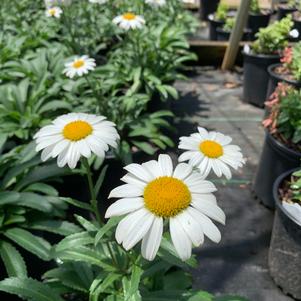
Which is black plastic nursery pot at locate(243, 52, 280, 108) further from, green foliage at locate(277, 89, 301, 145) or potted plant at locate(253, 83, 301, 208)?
green foliage at locate(277, 89, 301, 145)

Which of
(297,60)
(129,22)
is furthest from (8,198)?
(297,60)

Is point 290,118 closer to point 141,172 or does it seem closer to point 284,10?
point 141,172

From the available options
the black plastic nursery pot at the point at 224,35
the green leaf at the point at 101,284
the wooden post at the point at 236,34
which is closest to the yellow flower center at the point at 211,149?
the green leaf at the point at 101,284

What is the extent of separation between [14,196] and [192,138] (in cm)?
106

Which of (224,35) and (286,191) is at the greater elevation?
(286,191)

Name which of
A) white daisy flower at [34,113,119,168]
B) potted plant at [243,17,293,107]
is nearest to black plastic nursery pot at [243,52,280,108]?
potted plant at [243,17,293,107]

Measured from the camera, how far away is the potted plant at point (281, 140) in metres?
2.19

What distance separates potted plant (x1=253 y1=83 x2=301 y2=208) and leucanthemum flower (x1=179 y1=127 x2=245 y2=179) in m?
1.07

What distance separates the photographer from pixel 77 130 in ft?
3.91

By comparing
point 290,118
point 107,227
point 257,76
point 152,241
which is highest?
point 152,241

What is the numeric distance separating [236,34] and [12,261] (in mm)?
3756

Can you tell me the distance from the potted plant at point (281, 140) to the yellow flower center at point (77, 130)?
4.56 feet

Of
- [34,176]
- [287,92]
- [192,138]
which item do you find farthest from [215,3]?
[192,138]

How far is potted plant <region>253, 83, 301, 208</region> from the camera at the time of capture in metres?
2.19
